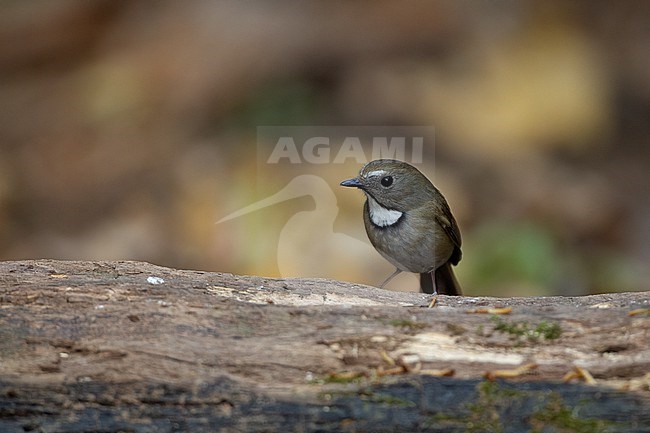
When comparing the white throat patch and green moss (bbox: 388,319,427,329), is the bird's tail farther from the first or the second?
green moss (bbox: 388,319,427,329)

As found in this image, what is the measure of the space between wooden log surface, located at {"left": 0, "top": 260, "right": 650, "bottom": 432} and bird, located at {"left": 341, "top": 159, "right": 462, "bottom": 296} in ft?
6.98

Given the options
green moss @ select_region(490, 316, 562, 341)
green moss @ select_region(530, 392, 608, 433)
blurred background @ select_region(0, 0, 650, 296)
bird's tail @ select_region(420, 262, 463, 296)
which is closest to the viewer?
green moss @ select_region(530, 392, 608, 433)

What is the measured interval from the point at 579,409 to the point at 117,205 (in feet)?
19.5

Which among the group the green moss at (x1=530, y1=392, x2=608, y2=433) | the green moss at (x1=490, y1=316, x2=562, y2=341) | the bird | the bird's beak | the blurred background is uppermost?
the blurred background

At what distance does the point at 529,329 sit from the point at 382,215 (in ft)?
8.48

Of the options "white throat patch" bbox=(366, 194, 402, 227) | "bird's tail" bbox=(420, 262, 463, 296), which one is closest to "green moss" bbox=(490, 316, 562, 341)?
"white throat patch" bbox=(366, 194, 402, 227)

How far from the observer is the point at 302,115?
8.44m

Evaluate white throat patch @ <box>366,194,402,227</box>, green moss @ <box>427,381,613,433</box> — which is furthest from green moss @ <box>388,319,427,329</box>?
white throat patch @ <box>366,194,402,227</box>

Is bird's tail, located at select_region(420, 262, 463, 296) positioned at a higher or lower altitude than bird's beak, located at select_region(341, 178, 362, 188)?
lower

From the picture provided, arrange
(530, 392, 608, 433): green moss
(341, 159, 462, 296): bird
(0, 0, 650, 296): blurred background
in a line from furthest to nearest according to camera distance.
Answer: (0, 0, 650, 296): blurred background < (341, 159, 462, 296): bird < (530, 392, 608, 433): green moss

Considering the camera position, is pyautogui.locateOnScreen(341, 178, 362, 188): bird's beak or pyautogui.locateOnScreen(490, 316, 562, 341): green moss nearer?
pyautogui.locateOnScreen(490, 316, 562, 341): green moss

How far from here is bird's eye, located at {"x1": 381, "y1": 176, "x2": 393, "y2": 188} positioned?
566 centimetres

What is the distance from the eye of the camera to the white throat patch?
5.70m

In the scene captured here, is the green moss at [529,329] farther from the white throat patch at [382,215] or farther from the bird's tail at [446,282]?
the bird's tail at [446,282]
